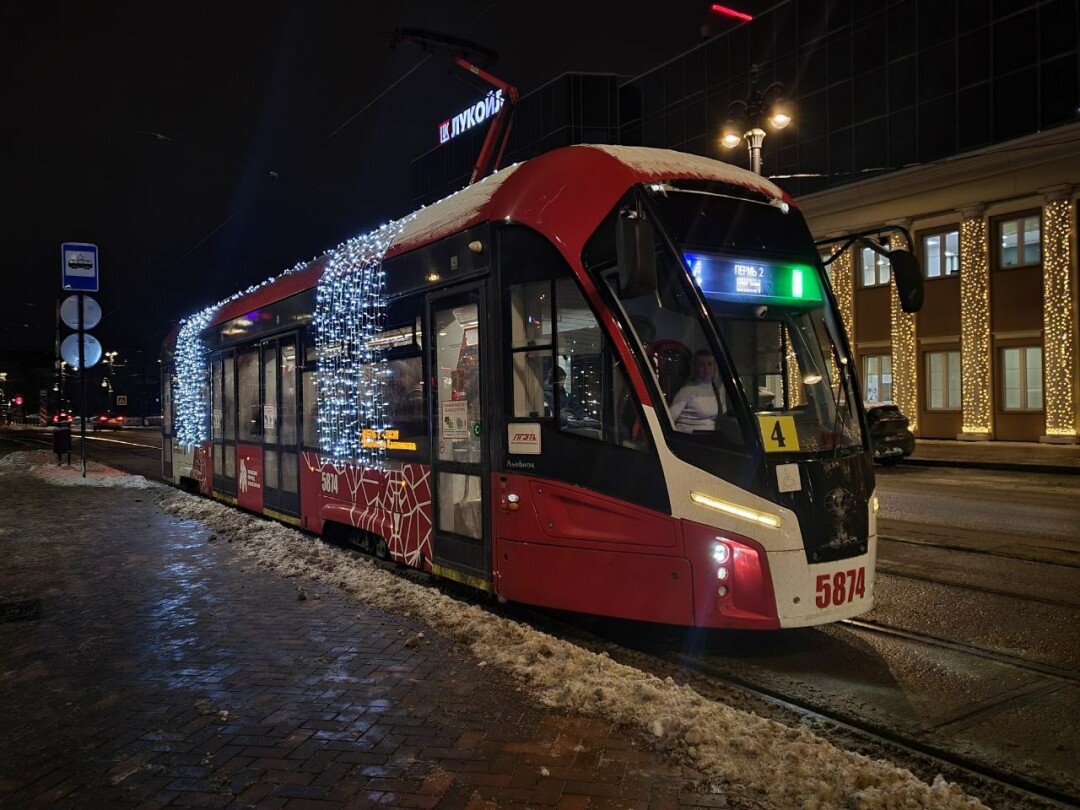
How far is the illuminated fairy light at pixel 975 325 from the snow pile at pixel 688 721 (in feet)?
77.2

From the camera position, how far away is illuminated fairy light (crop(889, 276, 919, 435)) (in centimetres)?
2747

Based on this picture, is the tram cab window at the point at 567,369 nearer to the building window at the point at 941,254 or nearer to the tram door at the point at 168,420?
the tram door at the point at 168,420

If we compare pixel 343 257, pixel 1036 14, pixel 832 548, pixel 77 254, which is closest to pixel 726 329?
pixel 832 548

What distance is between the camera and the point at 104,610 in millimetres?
6738

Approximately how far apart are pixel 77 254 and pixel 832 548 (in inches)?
615

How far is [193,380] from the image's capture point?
14211 millimetres

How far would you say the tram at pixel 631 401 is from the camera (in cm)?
504

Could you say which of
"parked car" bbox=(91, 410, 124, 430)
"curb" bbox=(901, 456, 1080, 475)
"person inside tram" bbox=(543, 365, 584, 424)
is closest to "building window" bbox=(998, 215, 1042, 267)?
"curb" bbox=(901, 456, 1080, 475)

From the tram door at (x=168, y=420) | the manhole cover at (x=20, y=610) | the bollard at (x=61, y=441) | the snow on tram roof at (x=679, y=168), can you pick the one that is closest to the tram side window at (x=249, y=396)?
the manhole cover at (x=20, y=610)

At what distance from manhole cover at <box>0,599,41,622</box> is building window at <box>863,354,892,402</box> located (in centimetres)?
2639

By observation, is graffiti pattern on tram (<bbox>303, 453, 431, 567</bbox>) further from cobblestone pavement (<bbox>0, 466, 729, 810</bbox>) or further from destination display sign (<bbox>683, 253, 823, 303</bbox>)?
destination display sign (<bbox>683, 253, 823, 303</bbox>)

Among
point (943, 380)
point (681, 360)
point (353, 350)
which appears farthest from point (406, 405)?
point (943, 380)

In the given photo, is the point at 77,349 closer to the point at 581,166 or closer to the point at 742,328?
the point at 581,166

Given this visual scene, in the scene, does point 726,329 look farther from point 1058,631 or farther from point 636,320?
point 1058,631
